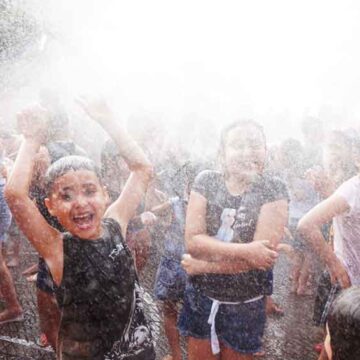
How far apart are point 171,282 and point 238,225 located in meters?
1.18

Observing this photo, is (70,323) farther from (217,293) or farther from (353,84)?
(353,84)

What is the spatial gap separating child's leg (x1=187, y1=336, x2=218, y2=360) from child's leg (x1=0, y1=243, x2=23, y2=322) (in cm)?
216

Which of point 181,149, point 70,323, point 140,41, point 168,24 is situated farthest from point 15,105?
point 70,323

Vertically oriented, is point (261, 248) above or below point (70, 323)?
above

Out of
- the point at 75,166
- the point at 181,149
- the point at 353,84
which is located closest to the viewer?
the point at 75,166

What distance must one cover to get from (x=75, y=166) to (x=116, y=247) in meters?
0.42

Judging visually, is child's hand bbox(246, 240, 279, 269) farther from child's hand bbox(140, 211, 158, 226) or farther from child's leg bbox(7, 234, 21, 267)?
child's leg bbox(7, 234, 21, 267)

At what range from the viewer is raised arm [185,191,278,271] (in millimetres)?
2125

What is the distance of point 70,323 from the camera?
6.34 feet

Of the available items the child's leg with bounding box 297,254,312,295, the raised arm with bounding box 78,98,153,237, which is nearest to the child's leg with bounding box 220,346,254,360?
the raised arm with bounding box 78,98,153,237

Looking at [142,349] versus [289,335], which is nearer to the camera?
[142,349]

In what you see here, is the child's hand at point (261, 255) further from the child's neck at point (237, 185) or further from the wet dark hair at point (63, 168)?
the wet dark hair at point (63, 168)

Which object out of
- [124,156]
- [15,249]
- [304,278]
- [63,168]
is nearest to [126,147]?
[124,156]

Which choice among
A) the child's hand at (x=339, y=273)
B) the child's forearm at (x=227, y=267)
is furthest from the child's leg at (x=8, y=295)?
the child's hand at (x=339, y=273)
